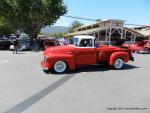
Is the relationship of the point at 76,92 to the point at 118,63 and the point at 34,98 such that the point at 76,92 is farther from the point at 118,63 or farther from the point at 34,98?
the point at 118,63

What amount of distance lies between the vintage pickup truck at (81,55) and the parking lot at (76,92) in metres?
0.57

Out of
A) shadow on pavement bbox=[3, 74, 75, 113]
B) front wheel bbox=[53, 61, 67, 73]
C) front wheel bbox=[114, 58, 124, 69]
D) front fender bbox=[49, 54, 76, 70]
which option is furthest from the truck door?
shadow on pavement bbox=[3, 74, 75, 113]

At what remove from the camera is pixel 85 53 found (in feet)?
48.0

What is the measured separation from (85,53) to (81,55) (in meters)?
0.25

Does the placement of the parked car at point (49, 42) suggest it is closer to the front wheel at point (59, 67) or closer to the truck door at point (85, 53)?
the truck door at point (85, 53)

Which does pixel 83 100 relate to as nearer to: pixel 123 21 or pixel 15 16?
pixel 15 16

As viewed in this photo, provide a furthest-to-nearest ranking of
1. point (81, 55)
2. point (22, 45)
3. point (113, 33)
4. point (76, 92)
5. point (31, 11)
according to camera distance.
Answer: point (113, 33)
point (31, 11)
point (22, 45)
point (81, 55)
point (76, 92)

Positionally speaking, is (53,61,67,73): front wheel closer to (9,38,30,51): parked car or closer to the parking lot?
the parking lot

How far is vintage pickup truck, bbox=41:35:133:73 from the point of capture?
551 inches

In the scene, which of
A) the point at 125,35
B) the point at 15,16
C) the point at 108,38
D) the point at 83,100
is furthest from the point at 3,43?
the point at 83,100

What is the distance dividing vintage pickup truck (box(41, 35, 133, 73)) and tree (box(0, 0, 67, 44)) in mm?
26267

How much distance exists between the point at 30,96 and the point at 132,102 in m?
3.05

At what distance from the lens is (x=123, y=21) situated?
59219mm

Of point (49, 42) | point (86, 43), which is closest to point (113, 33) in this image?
point (49, 42)
